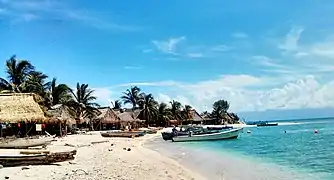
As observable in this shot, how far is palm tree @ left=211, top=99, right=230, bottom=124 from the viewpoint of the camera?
112 m

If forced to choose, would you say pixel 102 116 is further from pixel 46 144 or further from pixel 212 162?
pixel 212 162

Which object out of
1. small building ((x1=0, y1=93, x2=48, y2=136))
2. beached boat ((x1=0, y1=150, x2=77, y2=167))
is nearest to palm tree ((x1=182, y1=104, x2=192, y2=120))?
small building ((x1=0, y1=93, x2=48, y2=136))

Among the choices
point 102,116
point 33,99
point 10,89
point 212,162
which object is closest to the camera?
point 212,162

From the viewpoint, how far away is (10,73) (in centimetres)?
4025

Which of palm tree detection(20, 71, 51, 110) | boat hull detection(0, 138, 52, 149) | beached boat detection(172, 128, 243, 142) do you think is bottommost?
beached boat detection(172, 128, 243, 142)

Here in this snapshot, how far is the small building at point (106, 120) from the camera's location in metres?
62.8

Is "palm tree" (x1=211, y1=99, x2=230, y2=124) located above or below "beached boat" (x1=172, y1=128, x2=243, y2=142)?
above

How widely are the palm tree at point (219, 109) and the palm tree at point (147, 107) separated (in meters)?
39.1

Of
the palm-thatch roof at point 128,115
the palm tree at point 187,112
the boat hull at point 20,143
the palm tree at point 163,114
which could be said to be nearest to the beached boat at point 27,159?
the boat hull at point 20,143

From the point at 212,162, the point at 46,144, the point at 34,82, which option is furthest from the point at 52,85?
the point at 212,162

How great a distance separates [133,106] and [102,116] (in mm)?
15131

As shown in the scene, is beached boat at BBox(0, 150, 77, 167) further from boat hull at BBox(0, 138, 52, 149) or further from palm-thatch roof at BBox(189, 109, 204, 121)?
palm-thatch roof at BBox(189, 109, 204, 121)

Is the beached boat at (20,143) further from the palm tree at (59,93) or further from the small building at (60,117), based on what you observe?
the palm tree at (59,93)

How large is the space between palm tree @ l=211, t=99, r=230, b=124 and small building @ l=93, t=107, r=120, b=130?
164 ft
